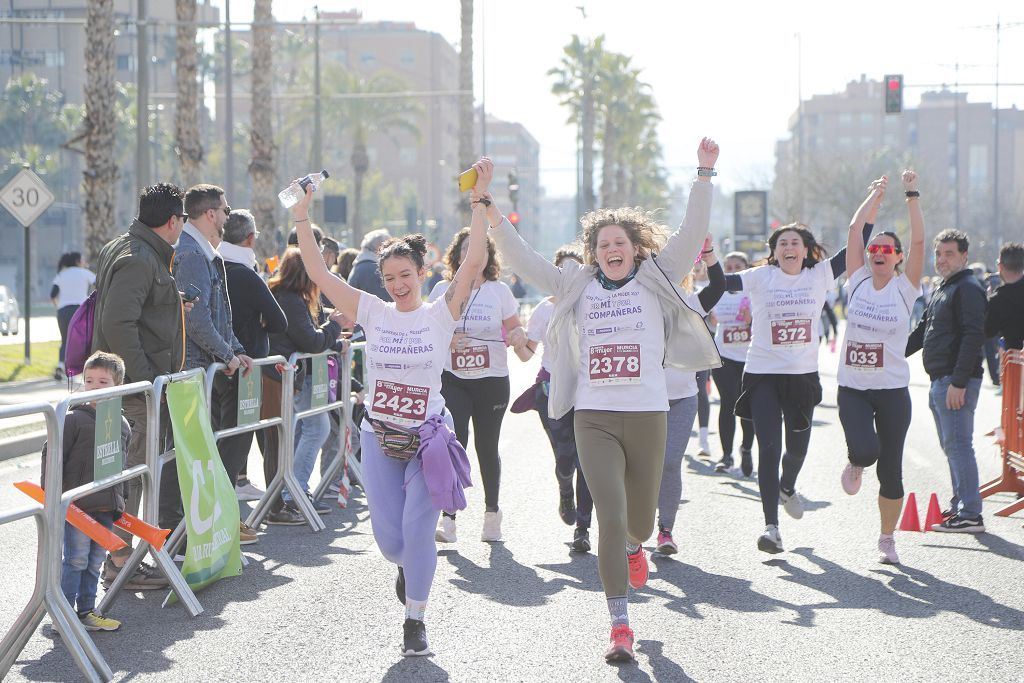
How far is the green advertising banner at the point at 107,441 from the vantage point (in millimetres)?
6199

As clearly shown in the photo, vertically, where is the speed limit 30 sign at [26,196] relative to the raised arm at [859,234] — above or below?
above

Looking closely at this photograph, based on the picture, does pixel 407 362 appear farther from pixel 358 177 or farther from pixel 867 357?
pixel 358 177

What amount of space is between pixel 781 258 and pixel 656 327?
2652 mm

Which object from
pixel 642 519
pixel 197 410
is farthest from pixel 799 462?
pixel 197 410

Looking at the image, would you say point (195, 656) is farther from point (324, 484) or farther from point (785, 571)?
point (324, 484)

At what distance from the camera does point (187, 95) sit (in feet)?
79.7

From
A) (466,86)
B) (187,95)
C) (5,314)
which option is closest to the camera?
(187,95)

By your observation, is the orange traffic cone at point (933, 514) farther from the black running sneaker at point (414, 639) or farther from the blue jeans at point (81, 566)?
the blue jeans at point (81, 566)

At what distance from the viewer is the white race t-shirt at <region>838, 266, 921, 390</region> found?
8266 millimetres

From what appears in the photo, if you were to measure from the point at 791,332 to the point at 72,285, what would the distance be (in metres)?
13.3

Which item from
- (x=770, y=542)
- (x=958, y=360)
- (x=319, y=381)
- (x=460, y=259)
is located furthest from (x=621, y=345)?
(x=319, y=381)

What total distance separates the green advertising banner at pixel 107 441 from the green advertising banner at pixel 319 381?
378cm

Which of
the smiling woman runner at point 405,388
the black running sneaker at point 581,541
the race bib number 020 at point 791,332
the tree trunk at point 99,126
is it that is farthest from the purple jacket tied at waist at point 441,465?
the tree trunk at point 99,126

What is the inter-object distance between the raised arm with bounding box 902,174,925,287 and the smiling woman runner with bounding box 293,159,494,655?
3.07m
